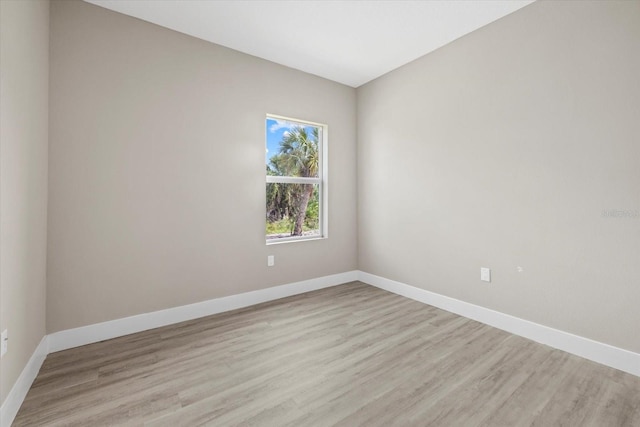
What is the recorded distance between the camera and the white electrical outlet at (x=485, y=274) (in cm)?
268

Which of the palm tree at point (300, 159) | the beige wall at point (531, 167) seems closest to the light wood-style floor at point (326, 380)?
the beige wall at point (531, 167)

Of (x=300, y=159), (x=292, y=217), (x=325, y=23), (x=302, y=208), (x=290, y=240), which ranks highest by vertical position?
(x=325, y=23)

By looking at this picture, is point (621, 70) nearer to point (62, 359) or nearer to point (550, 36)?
point (550, 36)

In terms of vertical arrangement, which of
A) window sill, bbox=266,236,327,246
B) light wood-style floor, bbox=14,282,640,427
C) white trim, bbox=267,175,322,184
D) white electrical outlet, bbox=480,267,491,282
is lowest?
light wood-style floor, bbox=14,282,640,427

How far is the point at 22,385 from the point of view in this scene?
1670mm

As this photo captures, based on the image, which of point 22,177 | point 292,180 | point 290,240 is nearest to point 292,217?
point 290,240

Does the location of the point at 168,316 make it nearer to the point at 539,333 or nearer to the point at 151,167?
the point at 151,167

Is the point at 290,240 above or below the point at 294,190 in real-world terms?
below

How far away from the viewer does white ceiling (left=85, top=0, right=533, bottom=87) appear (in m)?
2.37

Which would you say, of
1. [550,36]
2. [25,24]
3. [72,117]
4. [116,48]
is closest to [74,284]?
[72,117]

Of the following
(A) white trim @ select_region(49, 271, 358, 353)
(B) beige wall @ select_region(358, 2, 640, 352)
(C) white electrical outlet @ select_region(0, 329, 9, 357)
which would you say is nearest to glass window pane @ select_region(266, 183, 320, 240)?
(A) white trim @ select_region(49, 271, 358, 353)

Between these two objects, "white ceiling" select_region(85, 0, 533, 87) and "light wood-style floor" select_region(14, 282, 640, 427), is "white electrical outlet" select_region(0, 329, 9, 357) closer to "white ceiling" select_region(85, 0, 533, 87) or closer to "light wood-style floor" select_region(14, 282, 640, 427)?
"light wood-style floor" select_region(14, 282, 640, 427)

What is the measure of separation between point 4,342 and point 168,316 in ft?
4.19

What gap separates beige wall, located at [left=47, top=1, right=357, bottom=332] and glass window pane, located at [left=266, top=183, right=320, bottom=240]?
208 millimetres
